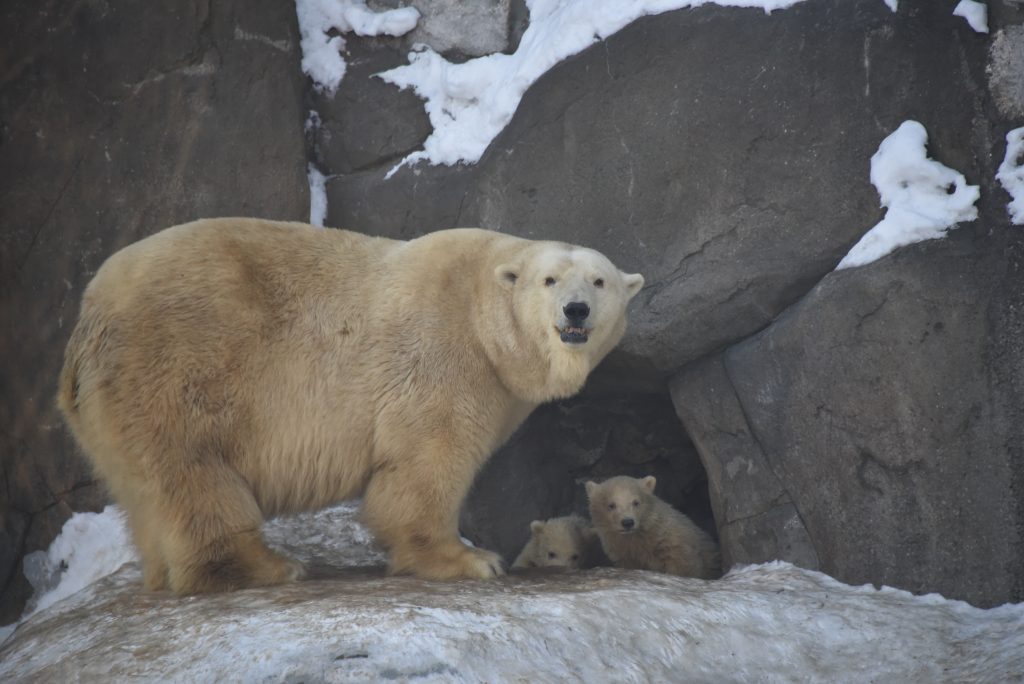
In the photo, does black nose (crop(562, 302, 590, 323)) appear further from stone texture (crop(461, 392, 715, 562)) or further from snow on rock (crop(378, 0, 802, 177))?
snow on rock (crop(378, 0, 802, 177))

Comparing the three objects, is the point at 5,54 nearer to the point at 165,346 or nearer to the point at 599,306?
the point at 165,346

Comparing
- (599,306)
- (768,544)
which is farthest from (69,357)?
(768,544)

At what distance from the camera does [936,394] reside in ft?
17.4

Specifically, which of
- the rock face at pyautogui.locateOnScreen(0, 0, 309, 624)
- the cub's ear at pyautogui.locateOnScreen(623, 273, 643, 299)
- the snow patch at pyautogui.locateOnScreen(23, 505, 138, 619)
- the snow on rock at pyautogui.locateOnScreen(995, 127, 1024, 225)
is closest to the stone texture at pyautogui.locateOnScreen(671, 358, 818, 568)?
the cub's ear at pyautogui.locateOnScreen(623, 273, 643, 299)

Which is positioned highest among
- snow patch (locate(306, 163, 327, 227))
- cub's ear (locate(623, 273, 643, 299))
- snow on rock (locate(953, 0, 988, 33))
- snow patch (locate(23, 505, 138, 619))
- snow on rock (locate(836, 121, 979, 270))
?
snow on rock (locate(953, 0, 988, 33))

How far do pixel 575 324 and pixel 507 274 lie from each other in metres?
0.47

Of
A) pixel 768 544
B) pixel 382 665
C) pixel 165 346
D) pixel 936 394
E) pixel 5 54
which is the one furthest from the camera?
pixel 5 54

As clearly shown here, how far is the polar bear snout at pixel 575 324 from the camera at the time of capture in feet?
16.8

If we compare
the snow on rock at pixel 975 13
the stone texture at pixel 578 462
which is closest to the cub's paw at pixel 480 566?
the stone texture at pixel 578 462

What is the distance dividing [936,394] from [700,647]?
1890 mm

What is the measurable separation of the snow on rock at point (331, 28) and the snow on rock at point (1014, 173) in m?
4.33

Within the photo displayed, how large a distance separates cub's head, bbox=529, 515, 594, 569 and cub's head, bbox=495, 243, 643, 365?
168cm

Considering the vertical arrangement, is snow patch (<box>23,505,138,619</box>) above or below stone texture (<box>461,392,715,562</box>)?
below

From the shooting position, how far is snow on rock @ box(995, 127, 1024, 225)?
201 inches
